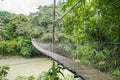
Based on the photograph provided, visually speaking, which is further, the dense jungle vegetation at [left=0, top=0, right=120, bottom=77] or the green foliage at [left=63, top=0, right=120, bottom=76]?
the green foliage at [left=63, top=0, right=120, bottom=76]

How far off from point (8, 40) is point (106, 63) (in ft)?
51.2

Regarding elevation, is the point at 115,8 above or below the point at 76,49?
above

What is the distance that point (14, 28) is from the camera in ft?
55.8

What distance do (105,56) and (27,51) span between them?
13374 mm

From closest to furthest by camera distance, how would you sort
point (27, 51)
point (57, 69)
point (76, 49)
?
point (76, 49) → point (57, 69) → point (27, 51)

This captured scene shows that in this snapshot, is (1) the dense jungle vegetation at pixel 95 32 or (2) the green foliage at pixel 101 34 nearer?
(1) the dense jungle vegetation at pixel 95 32

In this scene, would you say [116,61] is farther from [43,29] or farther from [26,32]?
[26,32]

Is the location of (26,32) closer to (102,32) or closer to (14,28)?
(14,28)

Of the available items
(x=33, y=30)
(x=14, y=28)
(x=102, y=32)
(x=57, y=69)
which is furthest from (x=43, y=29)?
(x=102, y=32)

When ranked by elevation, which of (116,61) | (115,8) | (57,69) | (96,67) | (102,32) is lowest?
(57,69)

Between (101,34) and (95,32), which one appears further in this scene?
(95,32)

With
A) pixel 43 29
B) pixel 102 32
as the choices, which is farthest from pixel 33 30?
pixel 102 32

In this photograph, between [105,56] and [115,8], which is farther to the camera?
[105,56]

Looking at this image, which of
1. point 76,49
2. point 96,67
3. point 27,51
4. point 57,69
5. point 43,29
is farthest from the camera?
point 27,51
